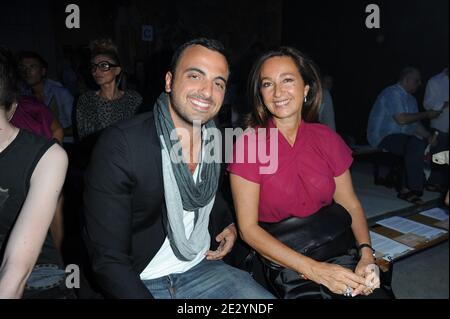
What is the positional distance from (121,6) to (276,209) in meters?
7.63

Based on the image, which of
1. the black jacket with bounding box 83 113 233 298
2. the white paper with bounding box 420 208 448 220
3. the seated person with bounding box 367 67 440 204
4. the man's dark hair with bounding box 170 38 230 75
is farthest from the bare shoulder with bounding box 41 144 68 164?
the seated person with bounding box 367 67 440 204

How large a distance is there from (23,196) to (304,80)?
1.63 meters

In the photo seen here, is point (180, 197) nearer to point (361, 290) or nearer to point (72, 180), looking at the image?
point (361, 290)

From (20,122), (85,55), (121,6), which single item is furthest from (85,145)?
(121,6)

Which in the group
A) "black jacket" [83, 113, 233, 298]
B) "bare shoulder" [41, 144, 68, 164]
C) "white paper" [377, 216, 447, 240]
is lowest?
"white paper" [377, 216, 447, 240]

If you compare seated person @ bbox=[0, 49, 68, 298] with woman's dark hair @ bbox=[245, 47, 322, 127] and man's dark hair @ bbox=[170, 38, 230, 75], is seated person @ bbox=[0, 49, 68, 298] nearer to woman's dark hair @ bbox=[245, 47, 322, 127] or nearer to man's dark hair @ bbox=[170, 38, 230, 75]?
man's dark hair @ bbox=[170, 38, 230, 75]

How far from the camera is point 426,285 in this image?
9.08 ft

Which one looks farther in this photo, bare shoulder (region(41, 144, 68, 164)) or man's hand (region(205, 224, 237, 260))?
man's hand (region(205, 224, 237, 260))

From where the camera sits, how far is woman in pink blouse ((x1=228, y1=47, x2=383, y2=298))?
167 centimetres

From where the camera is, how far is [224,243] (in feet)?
6.35

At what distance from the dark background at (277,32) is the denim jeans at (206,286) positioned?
5780mm

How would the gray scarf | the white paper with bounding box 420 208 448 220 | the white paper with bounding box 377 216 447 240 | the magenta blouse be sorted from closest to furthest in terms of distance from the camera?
the gray scarf
the magenta blouse
the white paper with bounding box 377 216 447 240
the white paper with bounding box 420 208 448 220

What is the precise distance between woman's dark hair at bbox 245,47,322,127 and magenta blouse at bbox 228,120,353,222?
0.62 ft

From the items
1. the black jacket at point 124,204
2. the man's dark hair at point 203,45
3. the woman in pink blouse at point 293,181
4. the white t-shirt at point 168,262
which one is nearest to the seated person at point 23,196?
the black jacket at point 124,204
